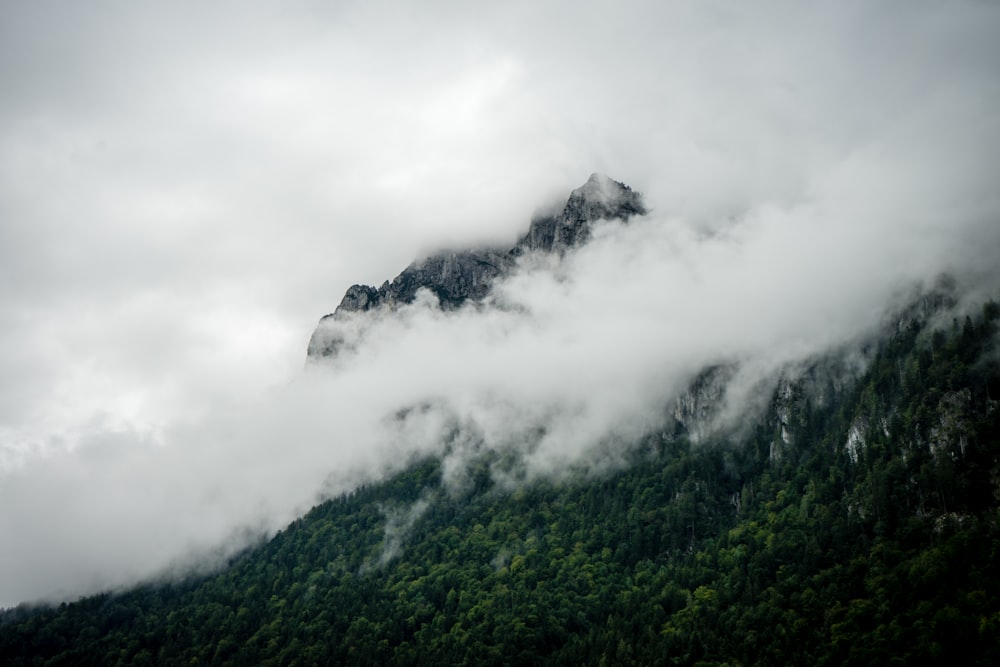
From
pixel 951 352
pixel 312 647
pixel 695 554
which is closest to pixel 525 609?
pixel 695 554

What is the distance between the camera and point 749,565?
13825 cm

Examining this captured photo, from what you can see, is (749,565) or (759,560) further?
(749,565)

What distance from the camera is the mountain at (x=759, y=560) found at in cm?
11038

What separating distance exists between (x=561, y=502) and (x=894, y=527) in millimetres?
92813

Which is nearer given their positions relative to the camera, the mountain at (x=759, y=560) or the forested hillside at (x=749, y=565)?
the forested hillside at (x=749, y=565)

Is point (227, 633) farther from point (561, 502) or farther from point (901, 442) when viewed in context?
point (901, 442)

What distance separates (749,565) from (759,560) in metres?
2.26

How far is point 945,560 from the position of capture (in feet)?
360

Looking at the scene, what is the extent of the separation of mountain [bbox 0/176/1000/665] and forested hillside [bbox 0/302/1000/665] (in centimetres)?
41

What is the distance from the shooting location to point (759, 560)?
452 feet

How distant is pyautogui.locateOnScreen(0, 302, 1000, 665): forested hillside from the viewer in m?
110

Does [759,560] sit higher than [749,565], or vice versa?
[759,560]

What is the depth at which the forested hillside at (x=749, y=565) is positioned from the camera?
360 feet

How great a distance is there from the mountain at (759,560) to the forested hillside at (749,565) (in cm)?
41
